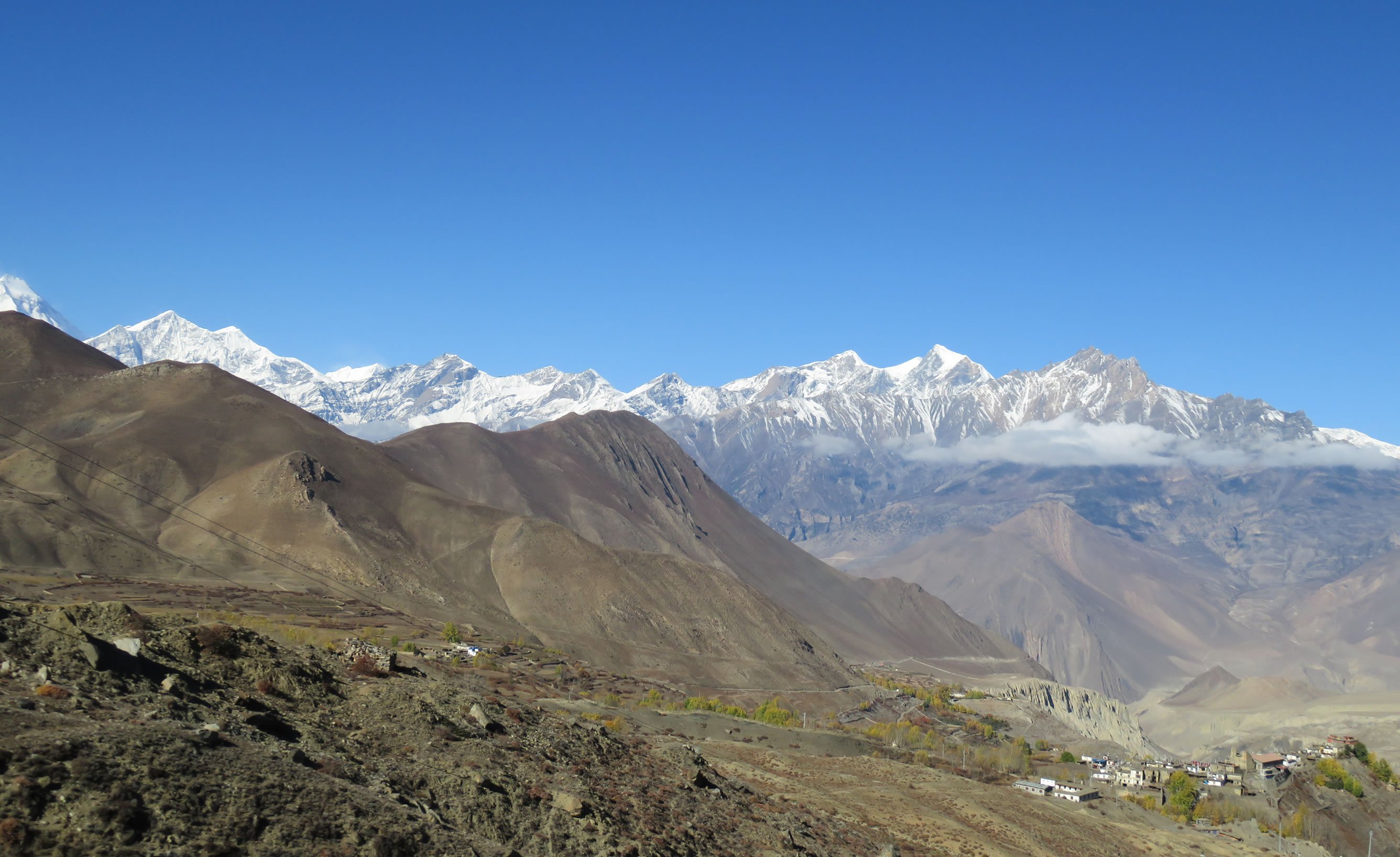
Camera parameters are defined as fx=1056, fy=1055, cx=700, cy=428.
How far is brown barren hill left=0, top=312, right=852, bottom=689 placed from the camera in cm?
13338

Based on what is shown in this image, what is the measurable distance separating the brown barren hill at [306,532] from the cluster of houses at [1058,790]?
64418mm

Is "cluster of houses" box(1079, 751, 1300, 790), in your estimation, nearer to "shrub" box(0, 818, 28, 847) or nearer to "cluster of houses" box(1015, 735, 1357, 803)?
"cluster of houses" box(1015, 735, 1357, 803)

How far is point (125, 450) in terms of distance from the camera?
156500 mm

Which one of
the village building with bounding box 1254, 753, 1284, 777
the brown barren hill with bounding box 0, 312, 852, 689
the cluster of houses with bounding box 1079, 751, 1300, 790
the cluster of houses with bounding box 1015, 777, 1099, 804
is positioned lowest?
the cluster of houses with bounding box 1015, 777, 1099, 804

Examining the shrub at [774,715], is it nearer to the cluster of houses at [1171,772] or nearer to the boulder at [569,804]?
the cluster of houses at [1171,772]

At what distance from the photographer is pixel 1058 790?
274ft

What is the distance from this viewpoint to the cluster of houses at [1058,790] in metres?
79.2

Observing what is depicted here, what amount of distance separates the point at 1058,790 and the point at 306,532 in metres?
106

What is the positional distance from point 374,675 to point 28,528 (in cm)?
10128

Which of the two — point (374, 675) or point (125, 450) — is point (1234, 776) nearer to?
point (374, 675)

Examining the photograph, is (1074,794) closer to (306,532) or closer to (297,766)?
(297,766)

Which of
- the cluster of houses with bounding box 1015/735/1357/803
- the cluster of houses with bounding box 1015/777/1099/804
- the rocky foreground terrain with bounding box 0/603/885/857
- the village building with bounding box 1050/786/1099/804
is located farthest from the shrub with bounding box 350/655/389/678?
the cluster of houses with bounding box 1015/735/1357/803

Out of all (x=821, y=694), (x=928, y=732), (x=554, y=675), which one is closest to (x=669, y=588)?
(x=821, y=694)

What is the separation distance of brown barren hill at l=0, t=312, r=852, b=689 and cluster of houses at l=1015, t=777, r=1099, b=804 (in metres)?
64.4
